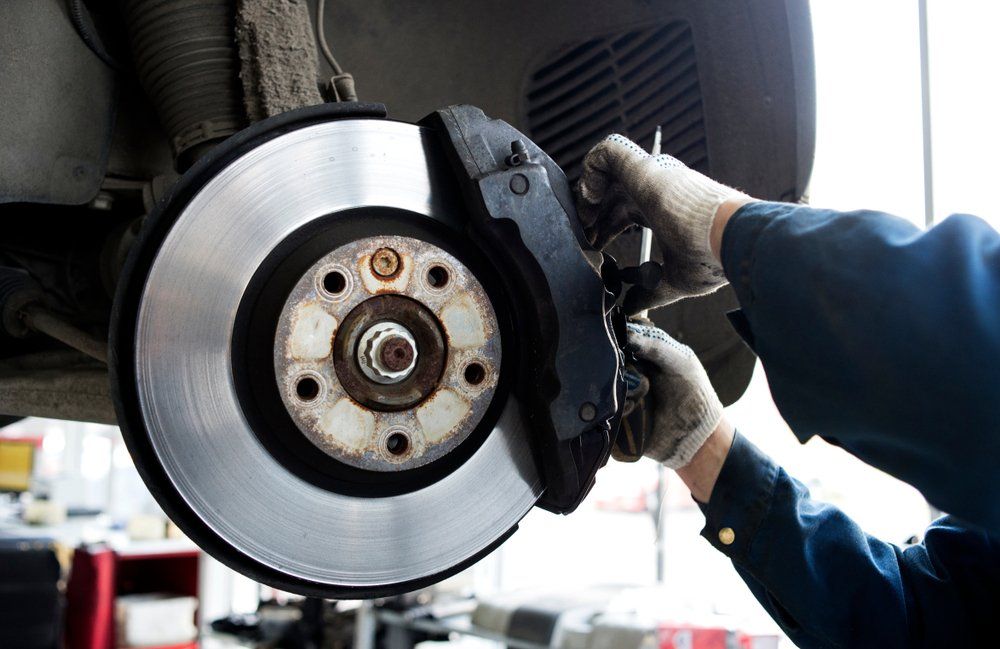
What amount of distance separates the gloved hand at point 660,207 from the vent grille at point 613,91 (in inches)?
10.6

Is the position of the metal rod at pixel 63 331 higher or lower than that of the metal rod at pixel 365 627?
higher

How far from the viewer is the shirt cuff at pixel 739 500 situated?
84cm

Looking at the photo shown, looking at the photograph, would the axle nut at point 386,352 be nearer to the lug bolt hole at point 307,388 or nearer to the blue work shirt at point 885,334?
the lug bolt hole at point 307,388

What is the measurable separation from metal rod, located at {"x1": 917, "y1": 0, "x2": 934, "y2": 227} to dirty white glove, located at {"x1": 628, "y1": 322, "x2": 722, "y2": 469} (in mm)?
786

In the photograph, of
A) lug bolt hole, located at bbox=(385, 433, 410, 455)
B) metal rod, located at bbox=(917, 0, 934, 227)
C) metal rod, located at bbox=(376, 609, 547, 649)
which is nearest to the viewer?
lug bolt hole, located at bbox=(385, 433, 410, 455)

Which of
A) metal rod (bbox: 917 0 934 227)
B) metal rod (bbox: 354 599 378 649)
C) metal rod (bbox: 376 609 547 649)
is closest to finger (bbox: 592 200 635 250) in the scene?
metal rod (bbox: 917 0 934 227)

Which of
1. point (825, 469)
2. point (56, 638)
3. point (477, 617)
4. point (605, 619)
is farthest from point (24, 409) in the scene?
point (825, 469)

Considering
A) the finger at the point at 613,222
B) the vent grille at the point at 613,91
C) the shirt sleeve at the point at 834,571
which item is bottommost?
the shirt sleeve at the point at 834,571

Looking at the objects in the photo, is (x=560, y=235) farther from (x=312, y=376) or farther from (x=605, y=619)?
(x=605, y=619)

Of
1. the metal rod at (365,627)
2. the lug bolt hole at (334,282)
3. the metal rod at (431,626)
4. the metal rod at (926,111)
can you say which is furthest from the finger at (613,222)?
the metal rod at (365,627)

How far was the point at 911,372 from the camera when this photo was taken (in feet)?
1.64

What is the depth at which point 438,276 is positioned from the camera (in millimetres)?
605

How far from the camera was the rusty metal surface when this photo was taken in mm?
574

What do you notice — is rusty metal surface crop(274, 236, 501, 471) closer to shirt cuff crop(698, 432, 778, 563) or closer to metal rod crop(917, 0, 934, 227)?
shirt cuff crop(698, 432, 778, 563)
